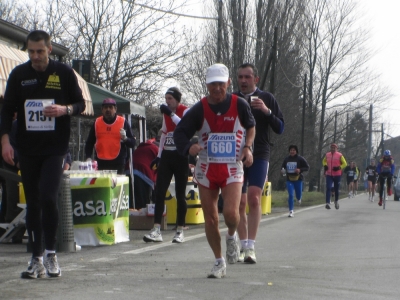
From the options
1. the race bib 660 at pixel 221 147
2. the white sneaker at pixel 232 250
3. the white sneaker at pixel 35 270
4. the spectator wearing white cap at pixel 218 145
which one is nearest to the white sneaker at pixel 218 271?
the spectator wearing white cap at pixel 218 145

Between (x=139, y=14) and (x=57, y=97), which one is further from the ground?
(x=139, y=14)

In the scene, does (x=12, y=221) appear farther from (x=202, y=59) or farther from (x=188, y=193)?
(x=202, y=59)

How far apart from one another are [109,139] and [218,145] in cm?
547

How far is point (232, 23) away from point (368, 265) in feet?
107

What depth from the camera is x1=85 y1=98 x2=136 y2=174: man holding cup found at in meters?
12.6

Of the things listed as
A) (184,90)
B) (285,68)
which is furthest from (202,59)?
(285,68)

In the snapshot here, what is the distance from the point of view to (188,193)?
15.4 meters

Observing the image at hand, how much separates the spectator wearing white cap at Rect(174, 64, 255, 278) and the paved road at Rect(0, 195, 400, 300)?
56cm

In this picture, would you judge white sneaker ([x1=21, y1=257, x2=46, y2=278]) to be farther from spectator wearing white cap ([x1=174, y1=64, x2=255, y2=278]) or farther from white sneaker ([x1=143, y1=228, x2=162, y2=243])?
white sneaker ([x1=143, y1=228, x2=162, y2=243])

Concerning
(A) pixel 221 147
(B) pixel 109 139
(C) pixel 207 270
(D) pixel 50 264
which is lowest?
(C) pixel 207 270

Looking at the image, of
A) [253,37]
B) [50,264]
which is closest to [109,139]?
[50,264]

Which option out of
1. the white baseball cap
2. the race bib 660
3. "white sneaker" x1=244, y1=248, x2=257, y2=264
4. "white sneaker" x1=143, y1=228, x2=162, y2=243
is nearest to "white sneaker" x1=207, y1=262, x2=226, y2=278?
the race bib 660

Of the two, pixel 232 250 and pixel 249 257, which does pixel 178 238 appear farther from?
pixel 232 250

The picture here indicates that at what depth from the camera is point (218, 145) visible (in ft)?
24.2
